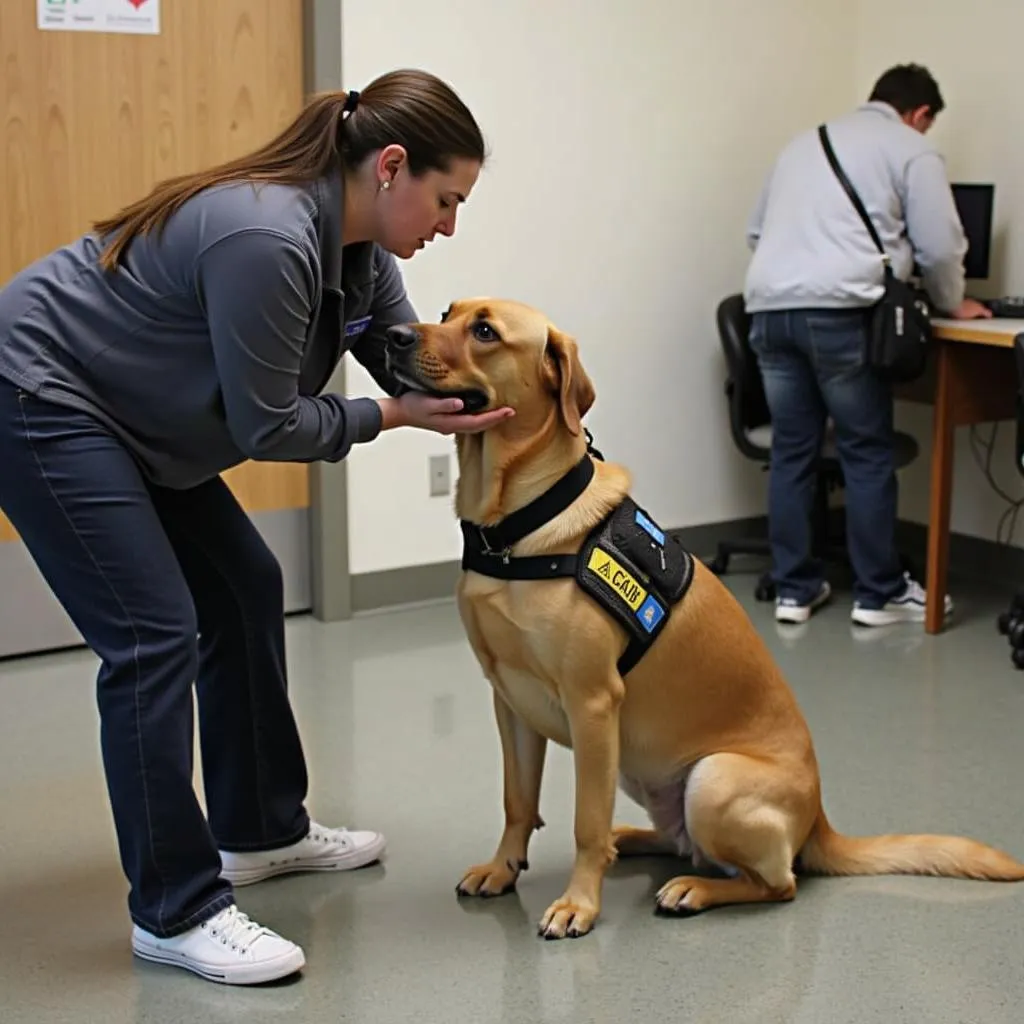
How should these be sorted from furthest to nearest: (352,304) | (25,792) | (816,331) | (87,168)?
(816,331)
(87,168)
(25,792)
(352,304)

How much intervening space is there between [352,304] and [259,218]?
1.12 feet

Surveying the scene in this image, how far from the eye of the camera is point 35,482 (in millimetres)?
2039

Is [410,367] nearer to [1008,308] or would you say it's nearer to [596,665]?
[596,665]

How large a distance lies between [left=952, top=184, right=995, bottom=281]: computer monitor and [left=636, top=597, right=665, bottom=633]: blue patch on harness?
2638 millimetres

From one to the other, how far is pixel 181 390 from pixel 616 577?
701mm

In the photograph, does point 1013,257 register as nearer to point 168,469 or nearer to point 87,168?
point 87,168

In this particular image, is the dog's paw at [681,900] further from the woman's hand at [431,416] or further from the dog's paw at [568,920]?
the woman's hand at [431,416]

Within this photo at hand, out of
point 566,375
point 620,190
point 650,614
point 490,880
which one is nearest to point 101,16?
point 620,190

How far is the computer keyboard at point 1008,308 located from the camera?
4160 millimetres

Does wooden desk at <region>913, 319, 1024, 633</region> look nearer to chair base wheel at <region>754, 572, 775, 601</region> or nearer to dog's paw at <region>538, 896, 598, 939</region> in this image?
chair base wheel at <region>754, 572, 775, 601</region>

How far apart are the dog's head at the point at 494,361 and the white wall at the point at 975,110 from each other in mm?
2754

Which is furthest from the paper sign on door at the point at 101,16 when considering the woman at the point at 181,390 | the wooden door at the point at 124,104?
the woman at the point at 181,390

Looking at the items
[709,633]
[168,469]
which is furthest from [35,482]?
[709,633]

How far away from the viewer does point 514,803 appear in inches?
96.3
